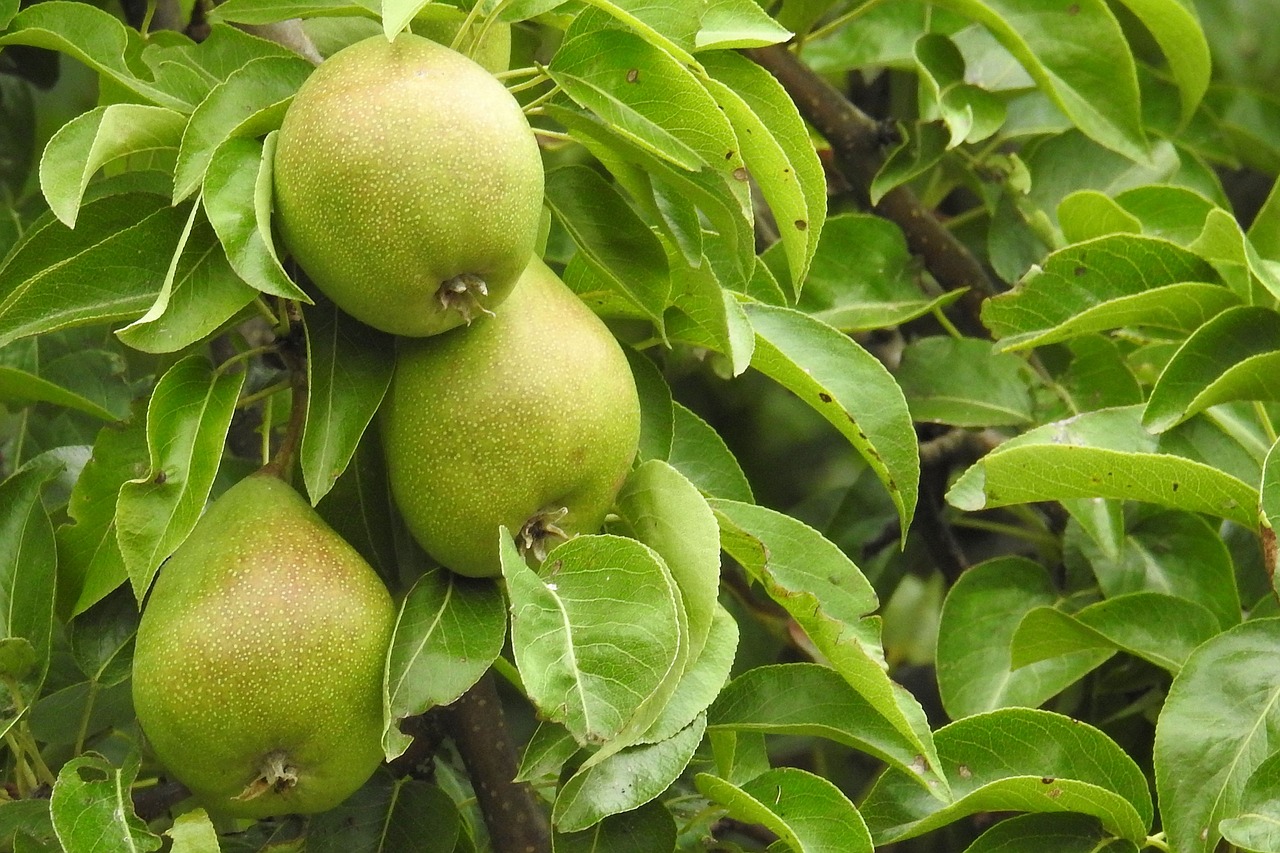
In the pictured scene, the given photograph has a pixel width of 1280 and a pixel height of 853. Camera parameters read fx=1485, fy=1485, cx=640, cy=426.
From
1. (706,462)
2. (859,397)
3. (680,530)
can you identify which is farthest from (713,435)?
(680,530)

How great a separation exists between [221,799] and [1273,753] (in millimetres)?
754

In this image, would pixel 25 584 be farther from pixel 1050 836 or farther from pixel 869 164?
pixel 869 164

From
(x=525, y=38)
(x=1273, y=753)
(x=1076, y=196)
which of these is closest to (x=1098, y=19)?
(x=1076, y=196)

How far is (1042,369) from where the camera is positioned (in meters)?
1.68

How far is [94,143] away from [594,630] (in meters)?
0.46

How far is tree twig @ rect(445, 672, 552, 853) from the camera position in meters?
1.17

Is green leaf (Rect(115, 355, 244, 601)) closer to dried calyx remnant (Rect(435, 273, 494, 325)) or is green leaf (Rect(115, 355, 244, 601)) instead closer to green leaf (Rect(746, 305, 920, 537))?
dried calyx remnant (Rect(435, 273, 494, 325))

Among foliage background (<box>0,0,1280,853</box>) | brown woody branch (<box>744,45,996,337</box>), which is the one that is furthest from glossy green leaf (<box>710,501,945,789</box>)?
brown woody branch (<box>744,45,996,337</box>)

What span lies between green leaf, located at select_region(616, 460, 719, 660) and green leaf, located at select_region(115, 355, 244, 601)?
0.29m

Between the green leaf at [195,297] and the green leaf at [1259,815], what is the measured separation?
775mm

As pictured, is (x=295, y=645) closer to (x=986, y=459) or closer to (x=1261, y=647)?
(x=986, y=459)

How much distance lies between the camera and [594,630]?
918 millimetres

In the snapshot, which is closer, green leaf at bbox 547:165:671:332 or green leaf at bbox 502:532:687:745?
green leaf at bbox 502:532:687:745

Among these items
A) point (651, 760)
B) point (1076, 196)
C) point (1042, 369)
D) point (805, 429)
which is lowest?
point (805, 429)
